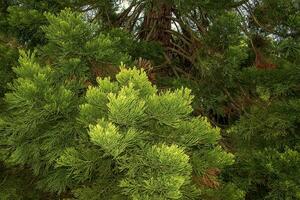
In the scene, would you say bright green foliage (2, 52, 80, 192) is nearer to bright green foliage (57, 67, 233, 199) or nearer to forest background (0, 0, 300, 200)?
forest background (0, 0, 300, 200)

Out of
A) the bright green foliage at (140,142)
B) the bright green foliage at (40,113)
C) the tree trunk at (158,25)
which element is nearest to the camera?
the bright green foliage at (140,142)

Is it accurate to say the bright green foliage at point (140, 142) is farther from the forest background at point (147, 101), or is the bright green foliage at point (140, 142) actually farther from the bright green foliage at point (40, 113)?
the bright green foliage at point (40, 113)

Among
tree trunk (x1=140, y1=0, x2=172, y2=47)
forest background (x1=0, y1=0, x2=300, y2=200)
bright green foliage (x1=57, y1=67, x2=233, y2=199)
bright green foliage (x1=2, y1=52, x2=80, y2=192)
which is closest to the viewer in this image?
bright green foliage (x1=57, y1=67, x2=233, y2=199)

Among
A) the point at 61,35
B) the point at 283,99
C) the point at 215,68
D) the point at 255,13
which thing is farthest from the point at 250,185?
the point at 61,35

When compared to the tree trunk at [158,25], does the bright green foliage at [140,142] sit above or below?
below

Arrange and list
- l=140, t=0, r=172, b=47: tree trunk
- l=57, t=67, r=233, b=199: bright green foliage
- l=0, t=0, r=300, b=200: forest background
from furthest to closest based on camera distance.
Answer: l=140, t=0, r=172, b=47: tree trunk → l=0, t=0, r=300, b=200: forest background → l=57, t=67, r=233, b=199: bright green foliage

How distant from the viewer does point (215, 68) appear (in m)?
4.51

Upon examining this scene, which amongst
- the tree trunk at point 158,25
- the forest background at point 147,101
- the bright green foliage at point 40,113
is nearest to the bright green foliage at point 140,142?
the forest background at point 147,101

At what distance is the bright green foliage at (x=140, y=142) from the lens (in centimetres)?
224

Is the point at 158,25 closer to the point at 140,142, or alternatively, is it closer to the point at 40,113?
the point at 40,113

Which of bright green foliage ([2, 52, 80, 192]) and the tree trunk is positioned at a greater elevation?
the tree trunk

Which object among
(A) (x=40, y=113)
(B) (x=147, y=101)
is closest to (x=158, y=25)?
(A) (x=40, y=113)

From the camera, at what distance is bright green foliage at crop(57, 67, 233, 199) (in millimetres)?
2238

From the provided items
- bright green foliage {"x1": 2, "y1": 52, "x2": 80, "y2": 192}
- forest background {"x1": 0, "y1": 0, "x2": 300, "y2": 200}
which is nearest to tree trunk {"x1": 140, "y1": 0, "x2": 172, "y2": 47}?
forest background {"x1": 0, "y1": 0, "x2": 300, "y2": 200}
